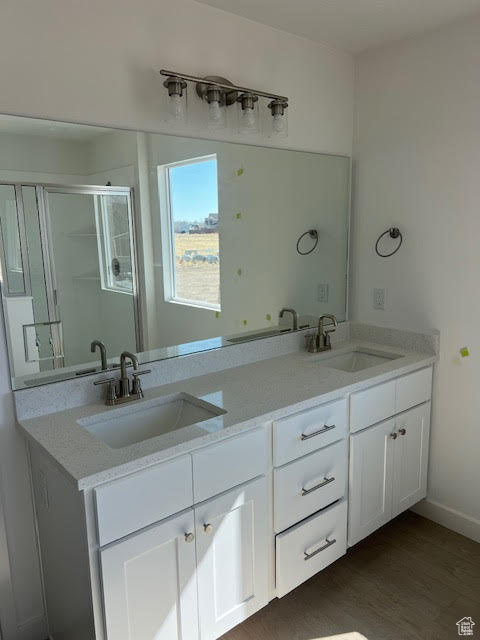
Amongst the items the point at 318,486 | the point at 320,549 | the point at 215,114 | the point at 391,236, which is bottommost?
the point at 320,549

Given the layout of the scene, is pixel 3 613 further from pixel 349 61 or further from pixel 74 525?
pixel 349 61

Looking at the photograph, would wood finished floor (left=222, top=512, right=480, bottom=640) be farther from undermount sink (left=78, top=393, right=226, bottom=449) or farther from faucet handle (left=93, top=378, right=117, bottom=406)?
faucet handle (left=93, top=378, right=117, bottom=406)

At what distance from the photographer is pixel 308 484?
6.26ft

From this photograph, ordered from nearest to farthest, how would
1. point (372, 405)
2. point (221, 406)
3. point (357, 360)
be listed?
point (221, 406) < point (372, 405) < point (357, 360)

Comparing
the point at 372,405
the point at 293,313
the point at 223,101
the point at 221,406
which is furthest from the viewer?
the point at 293,313

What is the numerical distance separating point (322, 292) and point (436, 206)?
2.39 feet

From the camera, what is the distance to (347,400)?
202 centimetres

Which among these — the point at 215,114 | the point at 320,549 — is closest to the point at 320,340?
the point at 320,549

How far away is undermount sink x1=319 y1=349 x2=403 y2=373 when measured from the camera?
253 centimetres

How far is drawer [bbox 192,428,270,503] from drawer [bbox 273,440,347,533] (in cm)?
13

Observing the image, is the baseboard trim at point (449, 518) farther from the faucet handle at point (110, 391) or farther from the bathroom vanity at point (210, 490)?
the faucet handle at point (110, 391)

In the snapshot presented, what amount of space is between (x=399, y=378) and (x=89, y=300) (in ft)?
4.76

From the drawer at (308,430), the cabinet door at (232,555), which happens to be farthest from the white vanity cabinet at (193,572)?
the drawer at (308,430)

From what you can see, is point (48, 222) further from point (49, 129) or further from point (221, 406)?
point (221, 406)
